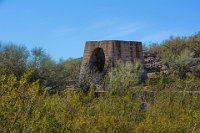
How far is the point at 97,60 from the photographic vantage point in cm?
3331

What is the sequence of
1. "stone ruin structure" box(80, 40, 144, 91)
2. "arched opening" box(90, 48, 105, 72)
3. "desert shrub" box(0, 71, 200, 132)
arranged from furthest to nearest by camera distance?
"arched opening" box(90, 48, 105, 72), "stone ruin structure" box(80, 40, 144, 91), "desert shrub" box(0, 71, 200, 132)

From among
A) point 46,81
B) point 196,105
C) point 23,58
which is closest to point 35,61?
point 23,58

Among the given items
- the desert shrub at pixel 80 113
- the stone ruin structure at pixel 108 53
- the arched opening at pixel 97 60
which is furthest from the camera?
→ the arched opening at pixel 97 60

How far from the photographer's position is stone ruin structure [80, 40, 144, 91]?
3038 centimetres

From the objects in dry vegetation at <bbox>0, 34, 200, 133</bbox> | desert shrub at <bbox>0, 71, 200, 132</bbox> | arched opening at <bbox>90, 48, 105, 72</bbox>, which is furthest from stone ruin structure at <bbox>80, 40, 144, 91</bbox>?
desert shrub at <bbox>0, 71, 200, 132</bbox>

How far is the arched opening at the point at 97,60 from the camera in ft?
107

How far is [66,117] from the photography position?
9.88m

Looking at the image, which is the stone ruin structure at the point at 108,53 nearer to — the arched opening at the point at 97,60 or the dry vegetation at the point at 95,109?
the arched opening at the point at 97,60

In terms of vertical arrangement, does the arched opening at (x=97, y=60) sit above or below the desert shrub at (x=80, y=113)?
above

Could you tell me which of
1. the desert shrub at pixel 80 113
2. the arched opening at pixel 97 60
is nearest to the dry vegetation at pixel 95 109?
the desert shrub at pixel 80 113

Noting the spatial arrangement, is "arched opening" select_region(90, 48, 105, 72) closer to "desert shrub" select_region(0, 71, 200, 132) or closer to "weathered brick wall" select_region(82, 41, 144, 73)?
"weathered brick wall" select_region(82, 41, 144, 73)

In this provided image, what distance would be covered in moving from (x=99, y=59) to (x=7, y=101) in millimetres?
26304

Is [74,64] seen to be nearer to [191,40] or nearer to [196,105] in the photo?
[191,40]

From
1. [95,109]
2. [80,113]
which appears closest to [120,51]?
[95,109]
